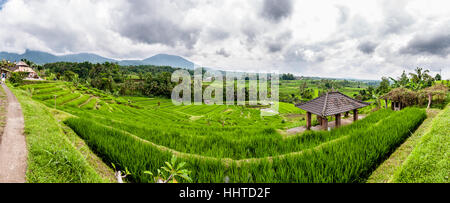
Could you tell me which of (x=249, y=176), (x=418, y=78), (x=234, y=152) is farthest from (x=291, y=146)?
(x=418, y=78)

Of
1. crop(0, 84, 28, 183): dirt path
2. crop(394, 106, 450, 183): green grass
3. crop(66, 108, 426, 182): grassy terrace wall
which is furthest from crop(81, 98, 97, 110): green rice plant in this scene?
crop(394, 106, 450, 183): green grass

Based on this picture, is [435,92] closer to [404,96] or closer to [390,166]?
[404,96]

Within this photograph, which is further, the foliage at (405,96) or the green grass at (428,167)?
the foliage at (405,96)

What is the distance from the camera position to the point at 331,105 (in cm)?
785

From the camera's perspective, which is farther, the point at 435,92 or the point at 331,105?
the point at 435,92

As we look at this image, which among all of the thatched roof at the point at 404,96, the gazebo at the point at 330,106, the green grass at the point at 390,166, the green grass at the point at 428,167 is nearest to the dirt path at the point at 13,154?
the green grass at the point at 390,166

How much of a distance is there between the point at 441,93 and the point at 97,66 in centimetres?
8619

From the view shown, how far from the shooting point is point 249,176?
98.9 inches

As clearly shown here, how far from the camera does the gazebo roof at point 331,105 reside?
24.9 ft

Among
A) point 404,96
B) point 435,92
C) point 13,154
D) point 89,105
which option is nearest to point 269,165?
point 13,154

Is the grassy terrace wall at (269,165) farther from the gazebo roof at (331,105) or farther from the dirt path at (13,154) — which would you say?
the gazebo roof at (331,105)

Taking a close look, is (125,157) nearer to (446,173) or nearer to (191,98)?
(446,173)
